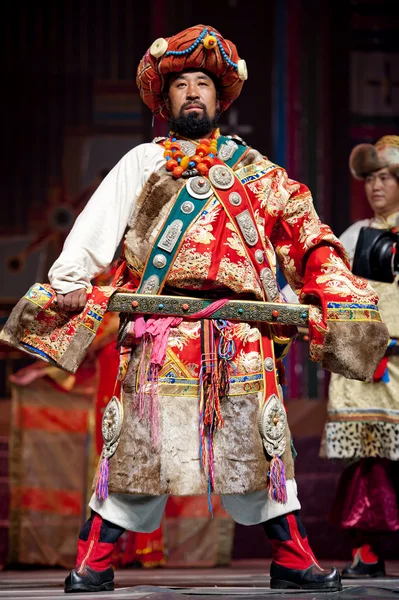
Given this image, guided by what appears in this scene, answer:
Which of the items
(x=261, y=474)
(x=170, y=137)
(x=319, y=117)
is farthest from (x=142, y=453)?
(x=319, y=117)

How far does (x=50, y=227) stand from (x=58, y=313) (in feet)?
7.85

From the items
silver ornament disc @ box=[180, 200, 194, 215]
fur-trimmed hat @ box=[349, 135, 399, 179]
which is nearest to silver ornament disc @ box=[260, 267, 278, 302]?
silver ornament disc @ box=[180, 200, 194, 215]

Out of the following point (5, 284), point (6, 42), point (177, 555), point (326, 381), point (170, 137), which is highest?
point (6, 42)

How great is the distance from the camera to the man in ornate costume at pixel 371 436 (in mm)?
4547

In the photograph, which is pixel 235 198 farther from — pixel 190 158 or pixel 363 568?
pixel 363 568

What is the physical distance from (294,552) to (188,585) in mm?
627

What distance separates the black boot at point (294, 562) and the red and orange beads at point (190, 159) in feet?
3.43

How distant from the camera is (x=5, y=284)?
569cm

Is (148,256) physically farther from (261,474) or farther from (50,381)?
(50,381)

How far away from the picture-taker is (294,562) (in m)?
3.39

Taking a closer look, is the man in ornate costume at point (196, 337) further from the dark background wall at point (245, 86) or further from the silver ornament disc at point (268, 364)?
the dark background wall at point (245, 86)

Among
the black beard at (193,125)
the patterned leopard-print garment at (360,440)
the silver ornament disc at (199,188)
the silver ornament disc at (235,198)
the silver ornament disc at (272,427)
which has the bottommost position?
the patterned leopard-print garment at (360,440)

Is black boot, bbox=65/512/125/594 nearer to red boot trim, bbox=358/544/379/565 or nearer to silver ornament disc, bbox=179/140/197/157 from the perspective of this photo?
silver ornament disc, bbox=179/140/197/157

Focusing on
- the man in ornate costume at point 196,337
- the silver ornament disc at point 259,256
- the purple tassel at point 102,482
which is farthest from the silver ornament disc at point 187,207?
the purple tassel at point 102,482
